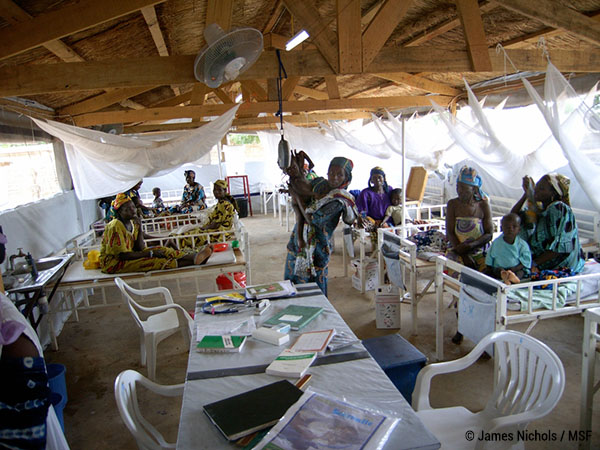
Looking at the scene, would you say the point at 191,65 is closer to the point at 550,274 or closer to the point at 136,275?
the point at 136,275

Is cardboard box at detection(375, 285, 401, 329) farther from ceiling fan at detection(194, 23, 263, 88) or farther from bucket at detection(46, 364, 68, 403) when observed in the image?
bucket at detection(46, 364, 68, 403)

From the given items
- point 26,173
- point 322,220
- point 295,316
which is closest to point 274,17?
point 322,220

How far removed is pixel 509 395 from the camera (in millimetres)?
2141

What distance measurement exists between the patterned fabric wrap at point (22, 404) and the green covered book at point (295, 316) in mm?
1177

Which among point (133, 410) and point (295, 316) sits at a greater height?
point (295, 316)

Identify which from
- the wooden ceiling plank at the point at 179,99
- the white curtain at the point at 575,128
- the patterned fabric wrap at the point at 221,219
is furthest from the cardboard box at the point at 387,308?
the wooden ceiling plank at the point at 179,99

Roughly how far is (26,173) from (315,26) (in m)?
4.08

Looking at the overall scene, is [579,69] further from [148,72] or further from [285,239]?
[285,239]

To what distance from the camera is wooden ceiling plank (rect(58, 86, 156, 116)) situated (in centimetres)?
605

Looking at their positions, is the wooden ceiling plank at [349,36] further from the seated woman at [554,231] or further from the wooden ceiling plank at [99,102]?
the wooden ceiling plank at [99,102]

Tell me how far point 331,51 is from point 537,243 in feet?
9.06

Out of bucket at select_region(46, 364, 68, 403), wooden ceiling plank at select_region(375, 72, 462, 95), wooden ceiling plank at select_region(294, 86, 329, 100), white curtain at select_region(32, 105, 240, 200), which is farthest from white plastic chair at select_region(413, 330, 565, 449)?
wooden ceiling plank at select_region(294, 86, 329, 100)

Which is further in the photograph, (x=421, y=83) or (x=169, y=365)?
(x=421, y=83)

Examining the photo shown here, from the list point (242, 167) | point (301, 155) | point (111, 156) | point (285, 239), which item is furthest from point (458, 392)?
point (242, 167)
